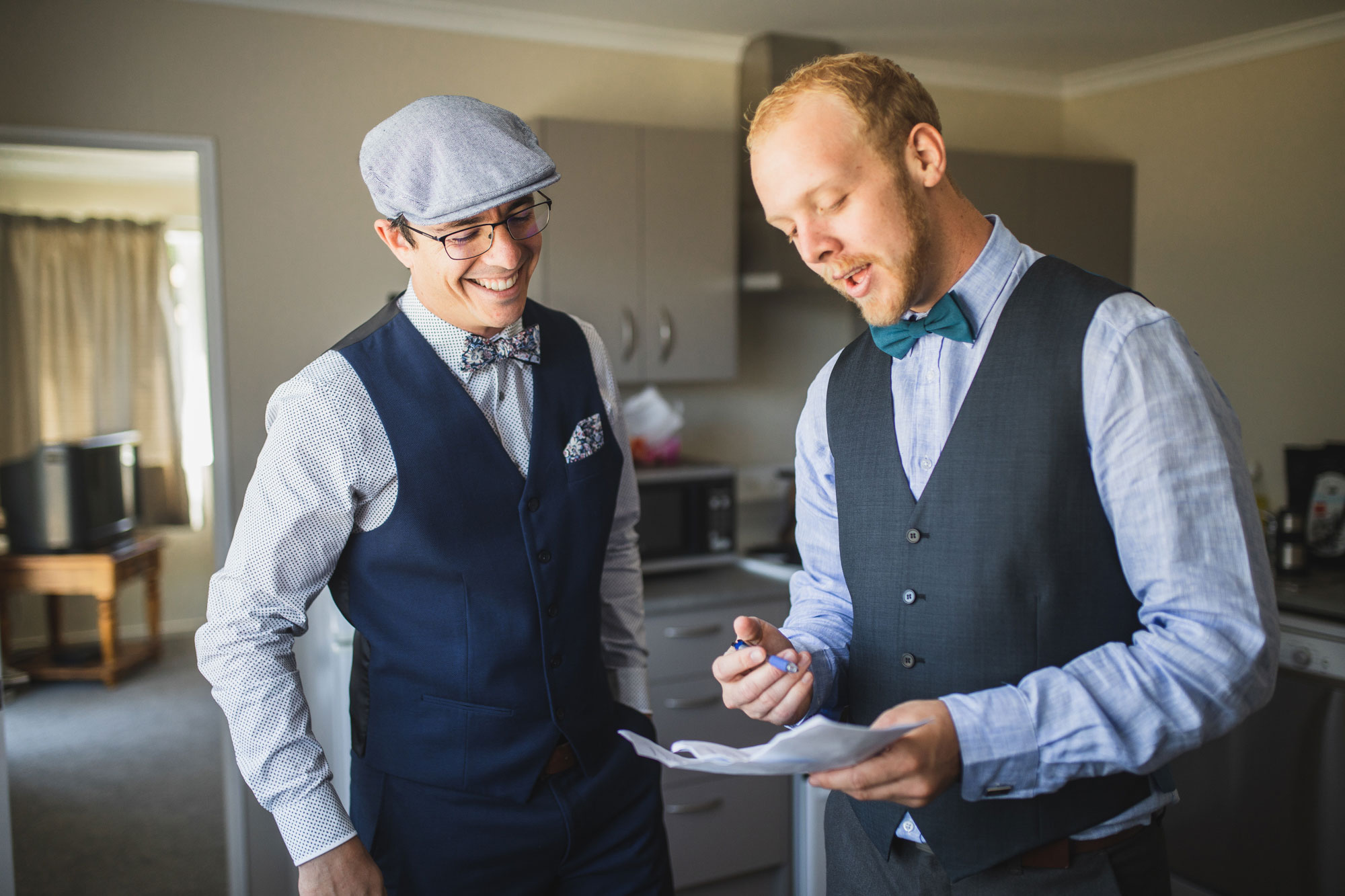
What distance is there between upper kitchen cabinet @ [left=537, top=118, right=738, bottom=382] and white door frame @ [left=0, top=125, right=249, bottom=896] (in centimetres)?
99

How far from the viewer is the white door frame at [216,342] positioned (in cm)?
290

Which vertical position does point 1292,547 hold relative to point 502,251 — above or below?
below

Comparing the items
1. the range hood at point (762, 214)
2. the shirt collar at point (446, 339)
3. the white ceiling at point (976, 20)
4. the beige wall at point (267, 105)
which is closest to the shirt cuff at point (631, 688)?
the shirt collar at point (446, 339)

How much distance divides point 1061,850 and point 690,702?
1.98 m

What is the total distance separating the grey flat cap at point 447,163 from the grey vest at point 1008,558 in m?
0.62

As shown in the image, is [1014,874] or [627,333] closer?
[1014,874]

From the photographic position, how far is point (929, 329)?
1138mm

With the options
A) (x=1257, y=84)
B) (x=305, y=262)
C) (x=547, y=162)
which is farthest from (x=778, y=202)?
(x=1257, y=84)

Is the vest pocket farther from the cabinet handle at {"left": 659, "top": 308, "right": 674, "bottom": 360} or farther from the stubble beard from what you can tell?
the cabinet handle at {"left": 659, "top": 308, "right": 674, "bottom": 360}

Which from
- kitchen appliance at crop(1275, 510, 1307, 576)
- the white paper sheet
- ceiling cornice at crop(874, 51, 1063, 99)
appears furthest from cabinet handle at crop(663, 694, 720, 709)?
ceiling cornice at crop(874, 51, 1063, 99)

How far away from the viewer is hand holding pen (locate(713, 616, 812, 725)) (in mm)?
1095

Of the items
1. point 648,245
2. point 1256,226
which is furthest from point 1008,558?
point 1256,226

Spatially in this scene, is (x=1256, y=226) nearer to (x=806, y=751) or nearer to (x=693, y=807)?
(x=693, y=807)

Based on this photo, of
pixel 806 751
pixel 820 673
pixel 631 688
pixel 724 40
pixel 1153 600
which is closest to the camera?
pixel 806 751
